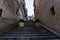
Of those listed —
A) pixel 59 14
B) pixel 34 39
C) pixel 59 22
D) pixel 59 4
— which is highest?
pixel 59 4

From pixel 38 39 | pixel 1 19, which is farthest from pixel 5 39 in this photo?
pixel 1 19

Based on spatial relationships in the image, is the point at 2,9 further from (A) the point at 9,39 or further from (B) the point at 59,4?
(B) the point at 59,4

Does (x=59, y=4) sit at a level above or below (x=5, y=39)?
above

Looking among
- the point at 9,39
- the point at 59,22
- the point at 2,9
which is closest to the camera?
the point at 9,39

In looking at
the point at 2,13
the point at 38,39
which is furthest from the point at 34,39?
the point at 2,13

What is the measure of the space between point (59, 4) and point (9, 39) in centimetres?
179

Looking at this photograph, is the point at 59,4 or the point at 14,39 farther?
the point at 59,4

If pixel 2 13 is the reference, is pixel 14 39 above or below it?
below

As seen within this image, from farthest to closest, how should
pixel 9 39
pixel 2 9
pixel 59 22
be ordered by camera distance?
1. pixel 2 9
2. pixel 59 22
3. pixel 9 39

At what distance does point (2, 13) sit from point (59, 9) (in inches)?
70.2

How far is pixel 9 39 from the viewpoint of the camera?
116 inches

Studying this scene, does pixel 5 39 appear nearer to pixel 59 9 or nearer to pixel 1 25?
pixel 1 25

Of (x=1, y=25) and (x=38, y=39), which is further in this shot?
(x=1, y=25)

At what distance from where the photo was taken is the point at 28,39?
2.97 meters
